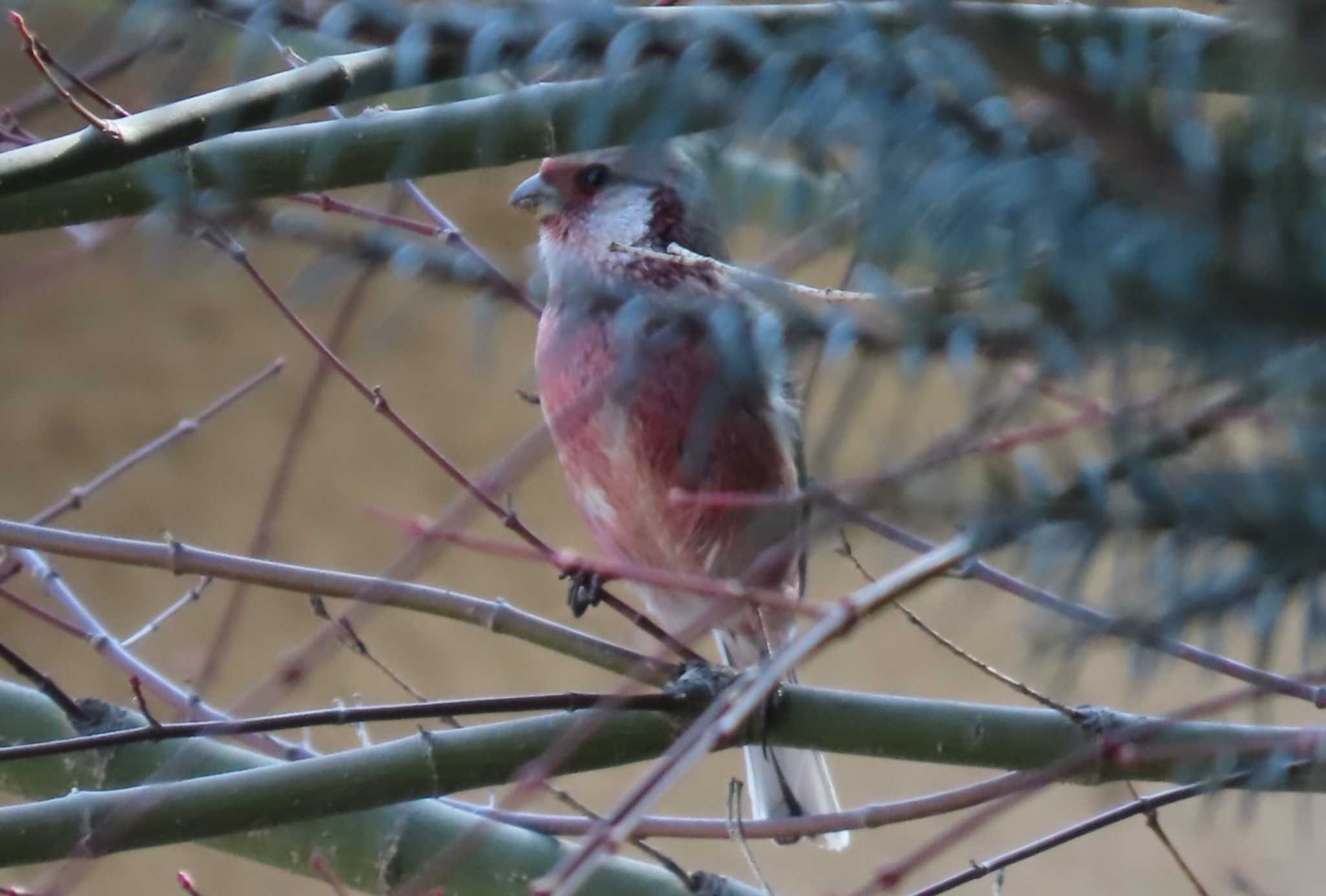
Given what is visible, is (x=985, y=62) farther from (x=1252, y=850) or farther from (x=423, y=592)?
(x=1252, y=850)

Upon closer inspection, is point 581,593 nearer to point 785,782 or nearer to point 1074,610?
point 785,782

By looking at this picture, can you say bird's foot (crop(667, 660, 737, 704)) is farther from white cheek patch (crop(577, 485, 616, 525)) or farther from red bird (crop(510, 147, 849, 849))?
white cheek patch (crop(577, 485, 616, 525))

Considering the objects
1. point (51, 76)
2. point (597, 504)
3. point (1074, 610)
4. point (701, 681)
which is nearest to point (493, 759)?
point (701, 681)

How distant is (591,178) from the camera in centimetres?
174

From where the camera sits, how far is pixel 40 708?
119 centimetres

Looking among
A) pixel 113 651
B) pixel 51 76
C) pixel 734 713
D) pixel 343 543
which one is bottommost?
pixel 734 713

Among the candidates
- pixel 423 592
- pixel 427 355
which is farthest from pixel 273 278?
pixel 423 592

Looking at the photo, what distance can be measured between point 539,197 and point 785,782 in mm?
682

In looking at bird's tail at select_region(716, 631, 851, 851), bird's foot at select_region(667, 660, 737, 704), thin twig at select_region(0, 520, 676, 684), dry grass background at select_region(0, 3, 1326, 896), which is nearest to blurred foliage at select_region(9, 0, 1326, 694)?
thin twig at select_region(0, 520, 676, 684)

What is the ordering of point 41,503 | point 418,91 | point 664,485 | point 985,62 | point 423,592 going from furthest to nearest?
point 41,503 → point 664,485 → point 423,592 → point 418,91 → point 985,62

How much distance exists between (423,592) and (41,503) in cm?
219

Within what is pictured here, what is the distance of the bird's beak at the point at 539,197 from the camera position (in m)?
1.74

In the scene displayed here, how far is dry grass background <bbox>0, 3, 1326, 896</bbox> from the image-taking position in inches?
117

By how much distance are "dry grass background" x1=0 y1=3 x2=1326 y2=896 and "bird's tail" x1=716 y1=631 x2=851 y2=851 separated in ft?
3.34
